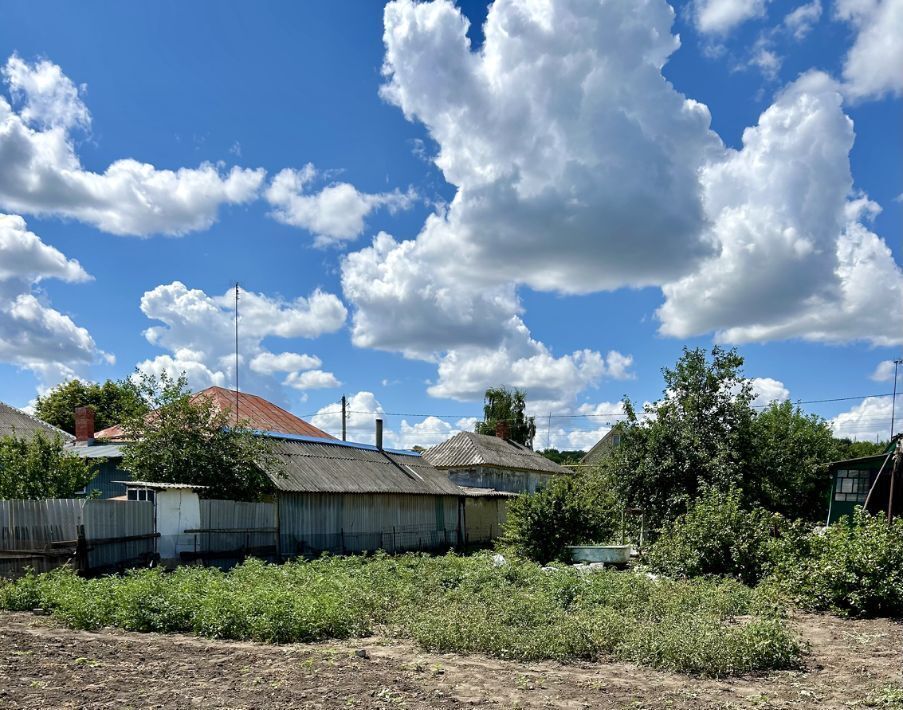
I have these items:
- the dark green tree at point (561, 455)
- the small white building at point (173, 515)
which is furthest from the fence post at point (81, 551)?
the dark green tree at point (561, 455)

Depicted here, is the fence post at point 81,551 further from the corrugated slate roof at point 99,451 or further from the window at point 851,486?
the window at point 851,486

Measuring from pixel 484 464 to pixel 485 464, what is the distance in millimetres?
60

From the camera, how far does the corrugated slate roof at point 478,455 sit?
3872 centimetres

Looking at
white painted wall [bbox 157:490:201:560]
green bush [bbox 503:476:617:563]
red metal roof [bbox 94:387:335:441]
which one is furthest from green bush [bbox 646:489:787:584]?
red metal roof [bbox 94:387:335:441]

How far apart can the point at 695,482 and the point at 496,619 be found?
14438 mm

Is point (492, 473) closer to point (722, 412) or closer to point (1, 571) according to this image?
point (722, 412)

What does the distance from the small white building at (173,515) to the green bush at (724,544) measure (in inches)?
402

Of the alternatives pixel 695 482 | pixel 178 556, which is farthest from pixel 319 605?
pixel 695 482

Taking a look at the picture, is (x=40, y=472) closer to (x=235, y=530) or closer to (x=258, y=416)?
(x=235, y=530)

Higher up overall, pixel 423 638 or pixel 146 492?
pixel 146 492

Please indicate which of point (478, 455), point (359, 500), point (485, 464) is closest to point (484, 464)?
point (485, 464)

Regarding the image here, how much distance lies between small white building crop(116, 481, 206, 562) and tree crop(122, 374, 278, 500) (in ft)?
5.14

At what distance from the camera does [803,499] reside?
32.9 meters

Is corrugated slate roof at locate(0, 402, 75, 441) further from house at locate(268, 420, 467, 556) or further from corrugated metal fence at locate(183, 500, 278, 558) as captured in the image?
corrugated metal fence at locate(183, 500, 278, 558)
